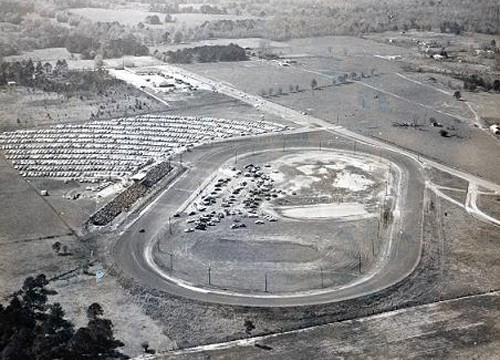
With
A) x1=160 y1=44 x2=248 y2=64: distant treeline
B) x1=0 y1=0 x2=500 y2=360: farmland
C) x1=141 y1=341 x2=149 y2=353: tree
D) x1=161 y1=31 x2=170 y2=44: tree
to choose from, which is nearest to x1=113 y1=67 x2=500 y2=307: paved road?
Answer: x1=0 y1=0 x2=500 y2=360: farmland

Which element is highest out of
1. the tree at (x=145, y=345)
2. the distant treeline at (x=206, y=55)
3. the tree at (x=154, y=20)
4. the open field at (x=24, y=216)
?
the tree at (x=154, y=20)

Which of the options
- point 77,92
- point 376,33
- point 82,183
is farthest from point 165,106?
point 376,33

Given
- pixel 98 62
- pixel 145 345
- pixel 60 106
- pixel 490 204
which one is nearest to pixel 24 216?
pixel 145 345

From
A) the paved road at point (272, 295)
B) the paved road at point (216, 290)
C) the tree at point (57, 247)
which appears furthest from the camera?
the tree at point (57, 247)

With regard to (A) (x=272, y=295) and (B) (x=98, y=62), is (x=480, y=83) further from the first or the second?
(A) (x=272, y=295)

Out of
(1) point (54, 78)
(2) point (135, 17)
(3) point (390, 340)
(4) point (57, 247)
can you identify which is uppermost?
(2) point (135, 17)

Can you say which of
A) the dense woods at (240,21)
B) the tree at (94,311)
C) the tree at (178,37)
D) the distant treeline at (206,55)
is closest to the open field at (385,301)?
the tree at (94,311)

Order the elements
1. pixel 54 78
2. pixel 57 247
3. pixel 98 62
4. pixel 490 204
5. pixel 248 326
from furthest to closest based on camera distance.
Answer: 1. pixel 98 62
2. pixel 54 78
3. pixel 490 204
4. pixel 57 247
5. pixel 248 326

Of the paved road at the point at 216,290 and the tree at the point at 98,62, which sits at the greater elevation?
the tree at the point at 98,62

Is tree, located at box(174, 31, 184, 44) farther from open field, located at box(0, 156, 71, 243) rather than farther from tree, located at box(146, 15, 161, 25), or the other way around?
open field, located at box(0, 156, 71, 243)

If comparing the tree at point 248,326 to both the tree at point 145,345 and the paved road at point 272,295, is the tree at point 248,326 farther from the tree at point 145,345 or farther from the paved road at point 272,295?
the tree at point 145,345
